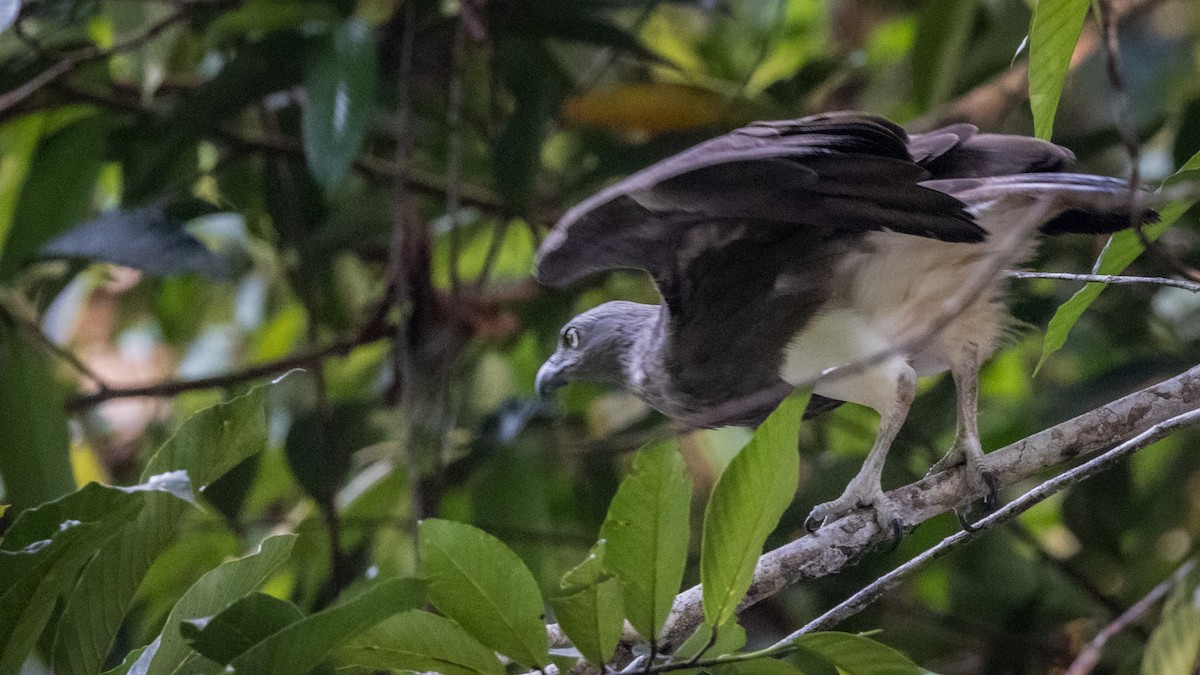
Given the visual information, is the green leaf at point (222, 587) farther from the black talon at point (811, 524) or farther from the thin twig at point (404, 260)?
the thin twig at point (404, 260)

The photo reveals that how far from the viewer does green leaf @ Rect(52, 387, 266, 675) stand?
1.70 m

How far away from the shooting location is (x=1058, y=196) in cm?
225

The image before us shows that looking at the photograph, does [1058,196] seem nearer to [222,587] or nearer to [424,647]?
[424,647]

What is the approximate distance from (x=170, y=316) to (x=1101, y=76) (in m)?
3.49

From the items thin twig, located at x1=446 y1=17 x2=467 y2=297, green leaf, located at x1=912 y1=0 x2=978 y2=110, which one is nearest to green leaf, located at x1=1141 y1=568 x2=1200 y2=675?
green leaf, located at x1=912 y1=0 x2=978 y2=110

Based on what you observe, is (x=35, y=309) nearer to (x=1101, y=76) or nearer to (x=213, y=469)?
(x=213, y=469)

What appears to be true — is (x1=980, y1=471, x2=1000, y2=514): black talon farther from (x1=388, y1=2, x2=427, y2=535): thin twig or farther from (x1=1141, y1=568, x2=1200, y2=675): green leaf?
(x1=388, y1=2, x2=427, y2=535): thin twig

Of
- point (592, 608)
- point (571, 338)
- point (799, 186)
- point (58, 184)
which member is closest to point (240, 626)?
point (592, 608)

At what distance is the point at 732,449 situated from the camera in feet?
11.5

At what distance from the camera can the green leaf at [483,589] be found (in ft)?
5.36

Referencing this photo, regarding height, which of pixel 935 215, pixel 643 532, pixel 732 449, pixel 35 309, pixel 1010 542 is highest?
pixel 935 215

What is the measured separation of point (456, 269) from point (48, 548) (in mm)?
2147

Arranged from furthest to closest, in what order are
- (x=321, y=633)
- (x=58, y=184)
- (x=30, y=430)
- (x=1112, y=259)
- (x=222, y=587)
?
(x=58, y=184) < (x=30, y=430) < (x=1112, y=259) < (x=222, y=587) < (x=321, y=633)

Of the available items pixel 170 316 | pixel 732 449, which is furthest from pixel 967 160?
pixel 170 316
